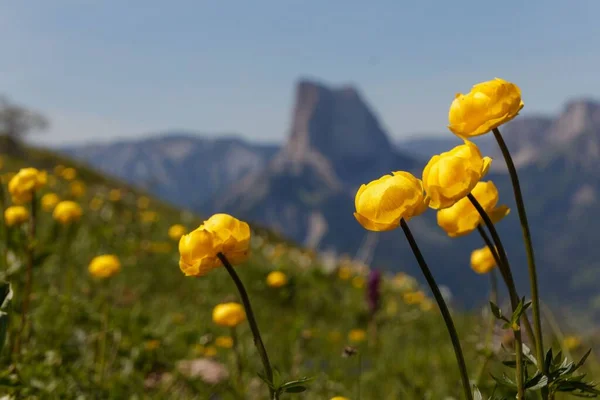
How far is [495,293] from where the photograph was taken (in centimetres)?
201

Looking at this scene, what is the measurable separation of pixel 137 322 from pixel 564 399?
7.62ft

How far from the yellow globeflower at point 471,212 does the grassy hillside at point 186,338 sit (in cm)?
65

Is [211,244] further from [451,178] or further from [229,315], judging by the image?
[229,315]

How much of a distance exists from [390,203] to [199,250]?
1.45 ft

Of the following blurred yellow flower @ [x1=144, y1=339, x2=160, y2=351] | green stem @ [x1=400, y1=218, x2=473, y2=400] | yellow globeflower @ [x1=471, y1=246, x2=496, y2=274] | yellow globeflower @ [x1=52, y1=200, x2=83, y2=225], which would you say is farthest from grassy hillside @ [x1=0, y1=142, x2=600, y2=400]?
green stem @ [x1=400, y1=218, x2=473, y2=400]

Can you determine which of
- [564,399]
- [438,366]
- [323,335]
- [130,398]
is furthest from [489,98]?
[323,335]

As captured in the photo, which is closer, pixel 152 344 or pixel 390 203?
pixel 390 203

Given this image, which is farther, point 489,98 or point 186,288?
point 186,288

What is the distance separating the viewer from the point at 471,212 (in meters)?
1.48

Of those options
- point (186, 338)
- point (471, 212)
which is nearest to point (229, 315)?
point (471, 212)

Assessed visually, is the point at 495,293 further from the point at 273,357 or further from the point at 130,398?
the point at 273,357

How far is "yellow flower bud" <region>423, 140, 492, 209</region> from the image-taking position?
111 centimetres

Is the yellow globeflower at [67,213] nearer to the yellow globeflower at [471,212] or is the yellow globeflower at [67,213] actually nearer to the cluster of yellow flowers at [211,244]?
the cluster of yellow flowers at [211,244]

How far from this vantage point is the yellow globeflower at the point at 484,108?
1.20m
